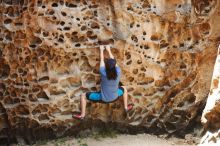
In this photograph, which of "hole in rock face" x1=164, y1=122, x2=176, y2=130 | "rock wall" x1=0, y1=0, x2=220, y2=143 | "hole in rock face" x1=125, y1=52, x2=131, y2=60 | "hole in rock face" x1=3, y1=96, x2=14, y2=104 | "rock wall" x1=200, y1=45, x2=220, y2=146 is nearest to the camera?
"rock wall" x1=200, y1=45, x2=220, y2=146

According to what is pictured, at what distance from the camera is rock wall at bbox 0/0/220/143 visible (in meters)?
6.45

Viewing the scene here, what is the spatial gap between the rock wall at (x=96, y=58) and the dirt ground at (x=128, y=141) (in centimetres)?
15

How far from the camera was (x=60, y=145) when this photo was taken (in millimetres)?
6902

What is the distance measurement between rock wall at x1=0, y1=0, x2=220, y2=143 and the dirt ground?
15 centimetres

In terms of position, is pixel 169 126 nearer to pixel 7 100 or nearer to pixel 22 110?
pixel 22 110

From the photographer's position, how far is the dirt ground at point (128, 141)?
6.96 meters

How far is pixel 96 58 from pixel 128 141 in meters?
1.34

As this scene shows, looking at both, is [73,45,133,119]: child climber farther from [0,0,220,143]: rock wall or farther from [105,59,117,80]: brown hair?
[0,0,220,143]: rock wall

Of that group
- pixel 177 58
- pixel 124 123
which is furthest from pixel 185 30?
pixel 124 123

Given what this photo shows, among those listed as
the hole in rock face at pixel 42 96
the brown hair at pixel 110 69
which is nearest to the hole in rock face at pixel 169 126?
the brown hair at pixel 110 69

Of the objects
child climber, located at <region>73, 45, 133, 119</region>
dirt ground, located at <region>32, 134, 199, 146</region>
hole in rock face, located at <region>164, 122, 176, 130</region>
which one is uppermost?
child climber, located at <region>73, 45, 133, 119</region>

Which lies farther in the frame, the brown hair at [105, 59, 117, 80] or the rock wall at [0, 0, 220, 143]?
the rock wall at [0, 0, 220, 143]

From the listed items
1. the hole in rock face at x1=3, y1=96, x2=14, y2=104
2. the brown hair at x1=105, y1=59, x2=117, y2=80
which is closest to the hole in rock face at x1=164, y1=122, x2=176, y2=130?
the brown hair at x1=105, y1=59, x2=117, y2=80

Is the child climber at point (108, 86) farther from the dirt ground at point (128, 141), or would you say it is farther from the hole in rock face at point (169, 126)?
the hole in rock face at point (169, 126)
